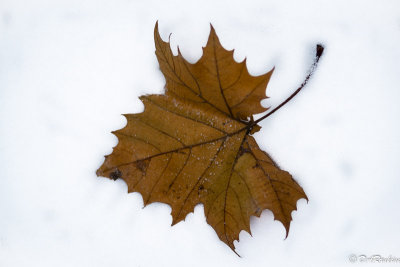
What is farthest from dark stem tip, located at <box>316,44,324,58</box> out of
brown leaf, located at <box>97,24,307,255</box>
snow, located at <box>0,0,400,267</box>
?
brown leaf, located at <box>97,24,307,255</box>

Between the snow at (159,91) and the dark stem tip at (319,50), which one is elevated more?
the dark stem tip at (319,50)

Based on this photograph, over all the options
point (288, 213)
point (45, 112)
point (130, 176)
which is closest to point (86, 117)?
point (45, 112)

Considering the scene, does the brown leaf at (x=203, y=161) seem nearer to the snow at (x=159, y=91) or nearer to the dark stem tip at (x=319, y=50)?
the snow at (x=159, y=91)

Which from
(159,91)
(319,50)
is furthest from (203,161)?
(319,50)

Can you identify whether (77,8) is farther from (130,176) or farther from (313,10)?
(313,10)

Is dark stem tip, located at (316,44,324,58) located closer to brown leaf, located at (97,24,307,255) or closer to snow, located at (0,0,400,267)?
snow, located at (0,0,400,267)

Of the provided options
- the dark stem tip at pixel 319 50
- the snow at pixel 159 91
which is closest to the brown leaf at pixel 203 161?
the snow at pixel 159 91
